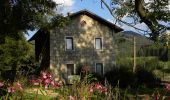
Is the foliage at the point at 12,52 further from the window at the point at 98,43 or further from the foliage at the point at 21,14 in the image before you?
the window at the point at 98,43

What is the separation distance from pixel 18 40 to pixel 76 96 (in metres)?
28.1

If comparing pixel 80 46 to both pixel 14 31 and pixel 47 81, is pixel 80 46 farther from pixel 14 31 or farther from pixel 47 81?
pixel 47 81

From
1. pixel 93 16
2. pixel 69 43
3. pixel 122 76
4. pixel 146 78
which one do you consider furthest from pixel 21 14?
pixel 146 78

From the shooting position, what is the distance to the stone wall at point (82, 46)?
141ft

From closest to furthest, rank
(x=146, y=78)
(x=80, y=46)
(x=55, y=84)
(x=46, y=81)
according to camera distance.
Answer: (x=46, y=81)
(x=55, y=84)
(x=146, y=78)
(x=80, y=46)

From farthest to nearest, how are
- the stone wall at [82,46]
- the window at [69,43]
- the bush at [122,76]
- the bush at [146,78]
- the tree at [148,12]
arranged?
the window at [69,43] < the stone wall at [82,46] < the bush at [146,78] < the bush at [122,76] < the tree at [148,12]

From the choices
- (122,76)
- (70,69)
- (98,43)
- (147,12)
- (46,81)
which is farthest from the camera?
(98,43)

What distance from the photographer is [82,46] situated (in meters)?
44.2

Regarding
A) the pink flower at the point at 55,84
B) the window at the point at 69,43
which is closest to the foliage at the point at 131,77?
the window at the point at 69,43

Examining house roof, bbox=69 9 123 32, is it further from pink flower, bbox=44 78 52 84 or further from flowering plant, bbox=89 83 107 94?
pink flower, bbox=44 78 52 84

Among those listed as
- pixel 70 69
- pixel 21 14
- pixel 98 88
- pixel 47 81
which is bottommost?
pixel 70 69

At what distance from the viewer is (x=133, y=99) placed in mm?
5500

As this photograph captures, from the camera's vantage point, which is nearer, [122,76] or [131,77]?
[131,77]

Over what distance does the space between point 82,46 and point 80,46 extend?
211 mm
